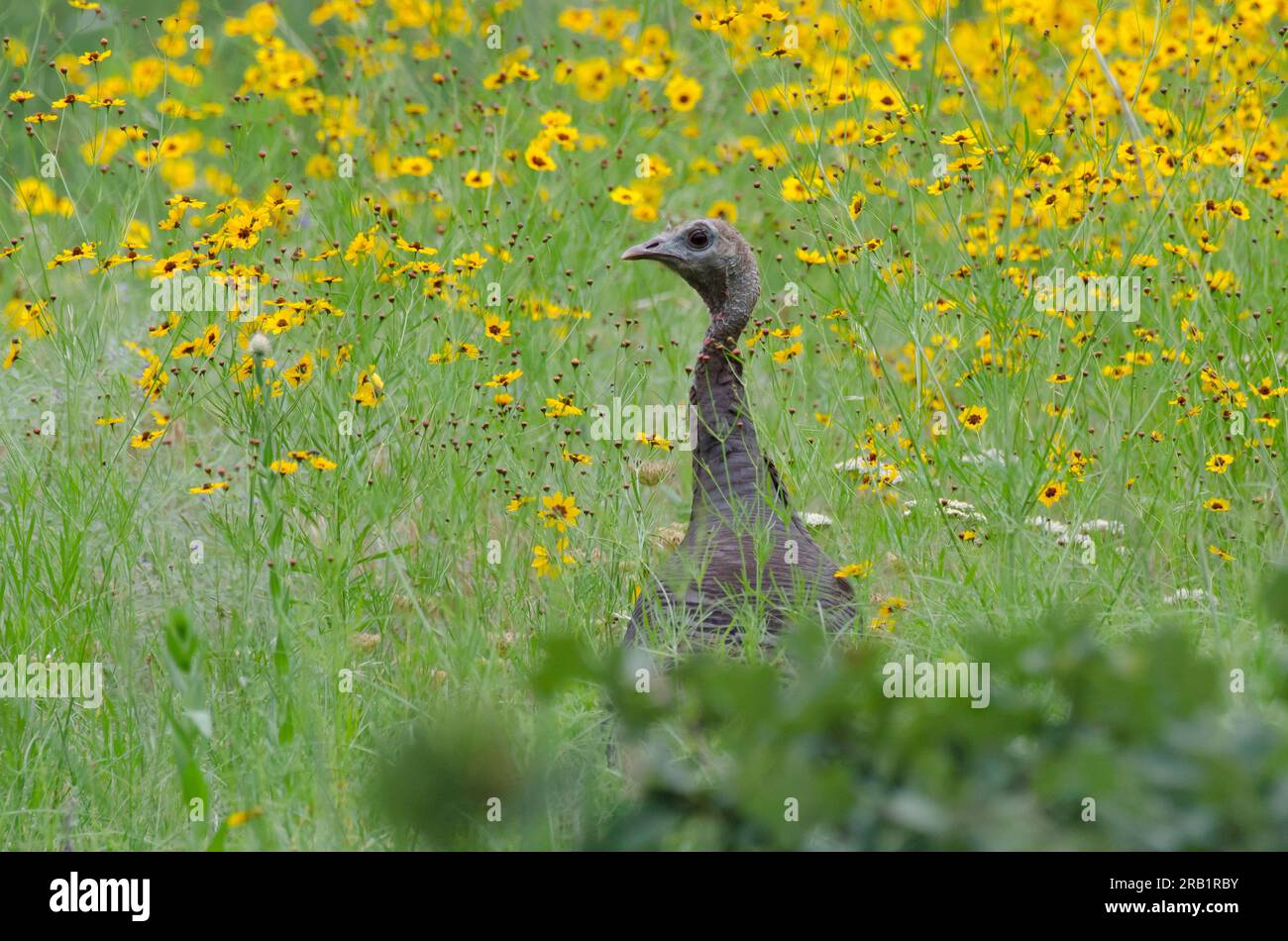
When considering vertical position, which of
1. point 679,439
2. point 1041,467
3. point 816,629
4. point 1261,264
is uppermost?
point 1261,264

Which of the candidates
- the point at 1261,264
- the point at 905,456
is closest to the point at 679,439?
the point at 905,456

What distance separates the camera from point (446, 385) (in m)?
4.12

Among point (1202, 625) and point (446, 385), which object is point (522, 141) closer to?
point (446, 385)

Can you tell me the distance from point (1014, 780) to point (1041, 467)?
73.1 inches

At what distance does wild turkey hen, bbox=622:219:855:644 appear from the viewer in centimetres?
344
